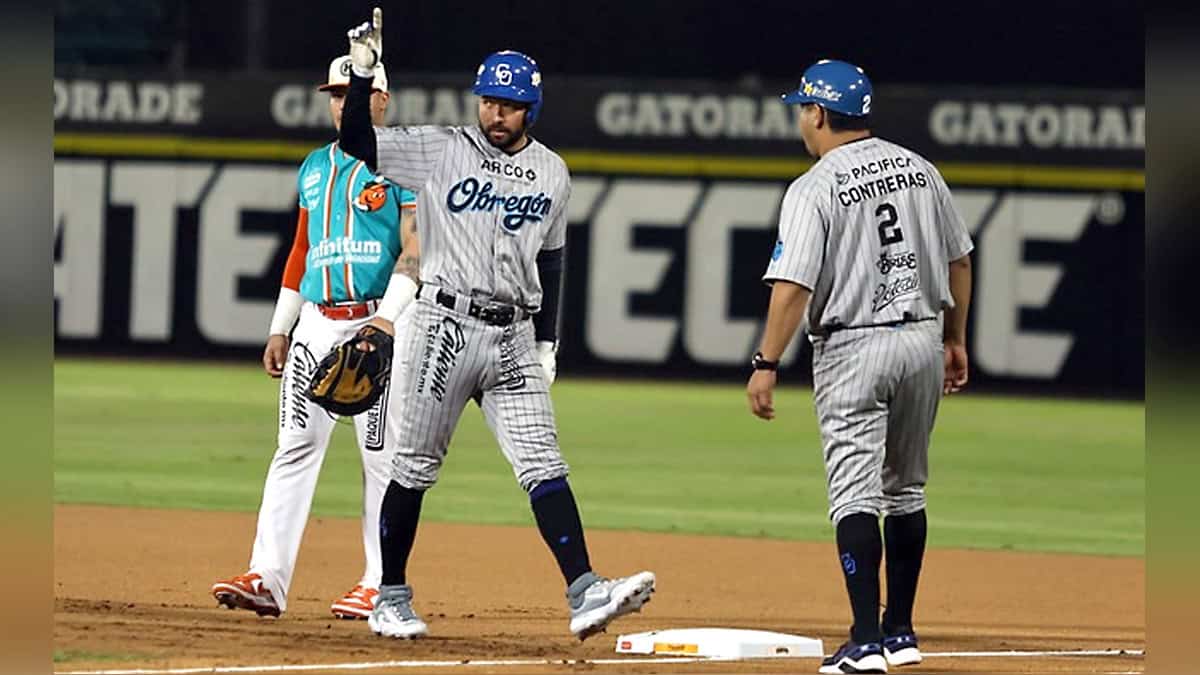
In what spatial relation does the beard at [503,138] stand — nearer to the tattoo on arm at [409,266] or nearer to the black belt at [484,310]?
the black belt at [484,310]

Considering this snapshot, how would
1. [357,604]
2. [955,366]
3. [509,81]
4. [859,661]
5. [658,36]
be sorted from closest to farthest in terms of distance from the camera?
[859,661] → [509,81] → [955,366] → [357,604] → [658,36]

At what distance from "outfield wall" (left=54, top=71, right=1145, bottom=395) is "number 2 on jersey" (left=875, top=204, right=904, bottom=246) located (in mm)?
12495

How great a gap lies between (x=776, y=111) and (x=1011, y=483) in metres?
6.21

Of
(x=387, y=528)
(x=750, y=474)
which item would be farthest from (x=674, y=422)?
(x=387, y=528)

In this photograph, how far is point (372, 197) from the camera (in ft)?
27.8

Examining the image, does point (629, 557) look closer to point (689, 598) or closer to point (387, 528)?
point (689, 598)

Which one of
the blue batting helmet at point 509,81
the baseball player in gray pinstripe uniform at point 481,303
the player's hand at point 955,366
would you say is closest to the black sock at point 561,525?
the baseball player in gray pinstripe uniform at point 481,303

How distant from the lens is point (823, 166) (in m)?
7.42

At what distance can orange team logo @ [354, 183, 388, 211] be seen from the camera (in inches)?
334

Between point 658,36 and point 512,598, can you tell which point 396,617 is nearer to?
point 512,598

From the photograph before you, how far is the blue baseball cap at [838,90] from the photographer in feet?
24.4

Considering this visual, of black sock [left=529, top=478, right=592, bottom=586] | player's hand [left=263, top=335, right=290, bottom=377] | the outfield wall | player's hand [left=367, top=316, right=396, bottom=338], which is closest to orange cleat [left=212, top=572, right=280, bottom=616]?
player's hand [left=263, top=335, right=290, bottom=377]

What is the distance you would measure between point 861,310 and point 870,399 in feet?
0.95

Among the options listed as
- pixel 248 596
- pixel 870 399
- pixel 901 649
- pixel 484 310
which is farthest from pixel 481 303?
pixel 901 649
